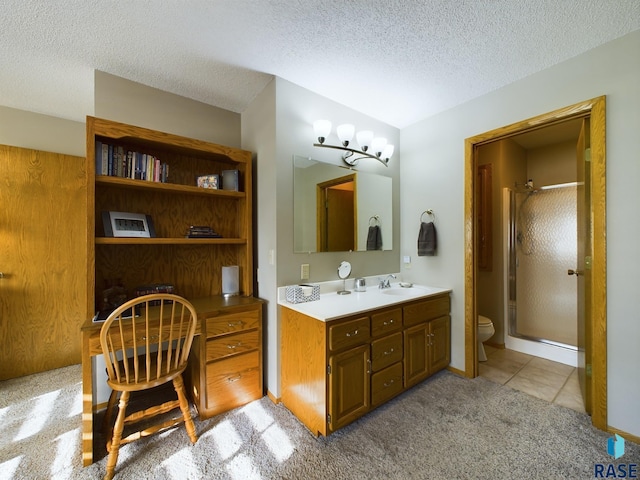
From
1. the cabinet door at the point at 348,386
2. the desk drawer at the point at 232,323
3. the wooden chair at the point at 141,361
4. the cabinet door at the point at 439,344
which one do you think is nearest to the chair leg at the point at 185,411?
the wooden chair at the point at 141,361

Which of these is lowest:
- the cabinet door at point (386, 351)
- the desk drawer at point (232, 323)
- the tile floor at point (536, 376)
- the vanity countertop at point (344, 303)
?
the tile floor at point (536, 376)

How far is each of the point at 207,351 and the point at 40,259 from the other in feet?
6.65

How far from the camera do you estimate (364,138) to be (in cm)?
240

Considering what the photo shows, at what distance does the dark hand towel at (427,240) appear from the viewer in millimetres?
2514

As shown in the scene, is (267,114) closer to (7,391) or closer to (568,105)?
(568,105)

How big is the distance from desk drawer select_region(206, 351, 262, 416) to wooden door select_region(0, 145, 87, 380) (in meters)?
1.78

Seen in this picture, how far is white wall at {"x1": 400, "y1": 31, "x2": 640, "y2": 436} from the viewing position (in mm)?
1585

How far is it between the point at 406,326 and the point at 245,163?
6.15 feet

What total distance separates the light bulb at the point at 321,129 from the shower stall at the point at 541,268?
228 cm

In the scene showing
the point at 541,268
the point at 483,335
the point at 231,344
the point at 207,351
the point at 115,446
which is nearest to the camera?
the point at 115,446

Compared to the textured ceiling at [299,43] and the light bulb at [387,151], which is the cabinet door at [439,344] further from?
the textured ceiling at [299,43]

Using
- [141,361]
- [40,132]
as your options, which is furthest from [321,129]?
[40,132]

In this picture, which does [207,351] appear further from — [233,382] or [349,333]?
[349,333]

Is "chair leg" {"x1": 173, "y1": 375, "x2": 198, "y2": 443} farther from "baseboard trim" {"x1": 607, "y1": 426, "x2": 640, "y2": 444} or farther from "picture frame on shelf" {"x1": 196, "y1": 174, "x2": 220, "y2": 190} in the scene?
"baseboard trim" {"x1": 607, "y1": 426, "x2": 640, "y2": 444}
